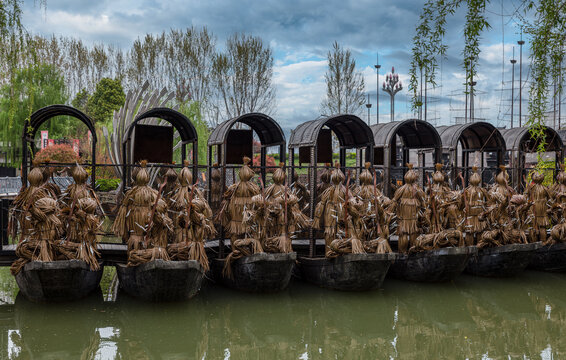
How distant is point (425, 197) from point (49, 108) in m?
7.33

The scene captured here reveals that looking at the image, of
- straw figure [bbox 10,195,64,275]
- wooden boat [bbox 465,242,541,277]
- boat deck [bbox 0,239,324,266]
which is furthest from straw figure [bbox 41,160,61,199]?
wooden boat [bbox 465,242,541,277]

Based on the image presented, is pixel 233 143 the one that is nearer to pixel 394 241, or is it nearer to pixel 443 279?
pixel 394 241

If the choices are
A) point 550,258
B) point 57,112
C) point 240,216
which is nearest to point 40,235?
point 57,112

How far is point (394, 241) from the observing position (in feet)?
35.2

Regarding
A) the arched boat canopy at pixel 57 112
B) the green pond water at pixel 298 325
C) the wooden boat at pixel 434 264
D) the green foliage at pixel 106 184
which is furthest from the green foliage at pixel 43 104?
the wooden boat at pixel 434 264

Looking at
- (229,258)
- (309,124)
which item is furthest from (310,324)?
(309,124)

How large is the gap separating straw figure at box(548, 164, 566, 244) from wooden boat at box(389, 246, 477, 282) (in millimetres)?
2554

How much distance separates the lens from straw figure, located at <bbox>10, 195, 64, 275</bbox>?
25.1 ft

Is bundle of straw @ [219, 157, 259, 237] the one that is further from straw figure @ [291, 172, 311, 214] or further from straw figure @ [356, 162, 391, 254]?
straw figure @ [291, 172, 311, 214]

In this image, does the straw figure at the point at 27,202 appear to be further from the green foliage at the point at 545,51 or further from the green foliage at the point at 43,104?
the green foliage at the point at 43,104

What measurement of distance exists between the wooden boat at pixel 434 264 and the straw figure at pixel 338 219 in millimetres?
1525

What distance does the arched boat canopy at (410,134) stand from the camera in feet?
38.0

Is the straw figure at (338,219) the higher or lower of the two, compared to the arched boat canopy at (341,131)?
lower

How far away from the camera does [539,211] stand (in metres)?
10.8
